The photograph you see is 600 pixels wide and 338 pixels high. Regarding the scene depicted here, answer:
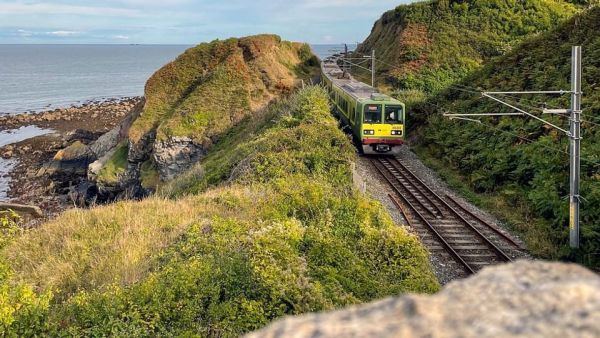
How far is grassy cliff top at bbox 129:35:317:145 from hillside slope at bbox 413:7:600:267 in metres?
17.6

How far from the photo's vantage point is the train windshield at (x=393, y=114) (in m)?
26.2

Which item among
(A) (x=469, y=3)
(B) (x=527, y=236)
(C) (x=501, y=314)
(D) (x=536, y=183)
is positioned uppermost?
(A) (x=469, y=3)

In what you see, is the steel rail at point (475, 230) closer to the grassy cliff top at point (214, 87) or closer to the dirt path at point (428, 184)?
the dirt path at point (428, 184)

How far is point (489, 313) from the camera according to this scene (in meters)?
2.03

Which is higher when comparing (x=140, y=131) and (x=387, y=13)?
(x=387, y=13)

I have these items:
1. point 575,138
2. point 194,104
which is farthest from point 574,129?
point 194,104

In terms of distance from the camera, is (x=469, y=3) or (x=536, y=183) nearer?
(x=536, y=183)

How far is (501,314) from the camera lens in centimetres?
200

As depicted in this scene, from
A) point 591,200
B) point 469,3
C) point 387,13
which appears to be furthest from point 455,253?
point 387,13

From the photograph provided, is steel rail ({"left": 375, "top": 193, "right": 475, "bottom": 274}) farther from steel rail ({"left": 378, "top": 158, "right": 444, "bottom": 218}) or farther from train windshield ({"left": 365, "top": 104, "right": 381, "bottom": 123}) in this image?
train windshield ({"left": 365, "top": 104, "right": 381, "bottom": 123})

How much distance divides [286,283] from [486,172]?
52.0 ft

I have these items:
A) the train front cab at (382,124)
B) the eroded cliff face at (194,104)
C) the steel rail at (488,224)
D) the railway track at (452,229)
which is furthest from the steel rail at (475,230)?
the eroded cliff face at (194,104)

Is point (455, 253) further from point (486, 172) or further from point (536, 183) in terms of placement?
point (486, 172)

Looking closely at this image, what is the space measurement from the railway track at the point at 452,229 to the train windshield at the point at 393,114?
4671 mm
